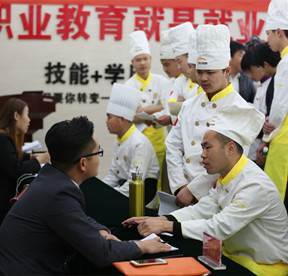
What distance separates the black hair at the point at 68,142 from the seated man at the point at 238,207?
1.31 ft

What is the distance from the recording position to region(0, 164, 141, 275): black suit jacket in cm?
156

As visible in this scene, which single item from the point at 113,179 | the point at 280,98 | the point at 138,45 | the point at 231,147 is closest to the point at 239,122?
the point at 231,147

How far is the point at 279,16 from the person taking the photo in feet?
10.1

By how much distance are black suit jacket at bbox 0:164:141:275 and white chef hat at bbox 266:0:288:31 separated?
1955 millimetres

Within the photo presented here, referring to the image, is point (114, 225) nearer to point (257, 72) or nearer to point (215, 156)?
point (215, 156)

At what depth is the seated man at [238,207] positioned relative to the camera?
1.85 meters

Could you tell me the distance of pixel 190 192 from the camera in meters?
2.40

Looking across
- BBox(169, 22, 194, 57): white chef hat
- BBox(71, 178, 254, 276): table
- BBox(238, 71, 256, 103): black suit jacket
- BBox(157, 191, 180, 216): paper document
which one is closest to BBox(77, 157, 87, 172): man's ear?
BBox(71, 178, 254, 276): table

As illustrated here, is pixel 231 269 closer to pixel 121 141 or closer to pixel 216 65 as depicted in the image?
pixel 216 65

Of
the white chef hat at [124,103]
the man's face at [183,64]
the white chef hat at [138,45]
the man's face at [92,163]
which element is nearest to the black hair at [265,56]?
the man's face at [183,64]

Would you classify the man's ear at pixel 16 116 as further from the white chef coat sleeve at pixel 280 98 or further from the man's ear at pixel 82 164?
the man's ear at pixel 82 164

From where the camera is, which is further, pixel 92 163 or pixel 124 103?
pixel 124 103

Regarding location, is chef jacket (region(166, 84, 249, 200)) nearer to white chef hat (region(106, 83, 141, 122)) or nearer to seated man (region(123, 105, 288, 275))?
seated man (region(123, 105, 288, 275))

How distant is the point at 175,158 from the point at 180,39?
1.25 metres
